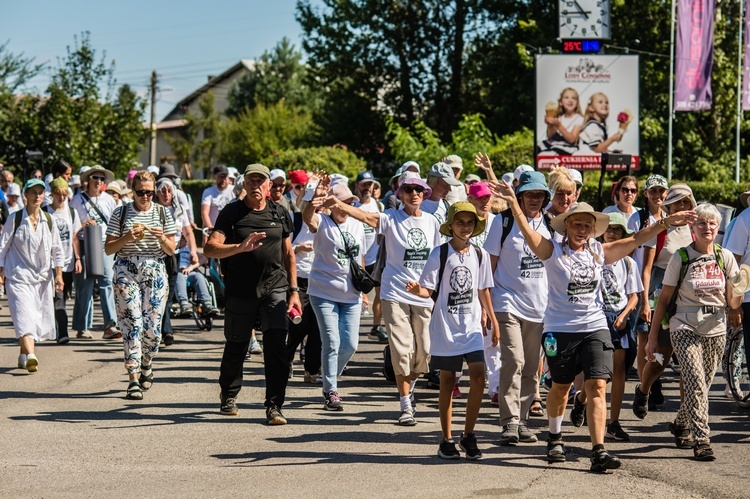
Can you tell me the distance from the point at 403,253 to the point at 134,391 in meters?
2.91

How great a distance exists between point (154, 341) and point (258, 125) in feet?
181

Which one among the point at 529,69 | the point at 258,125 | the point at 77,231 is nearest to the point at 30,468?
the point at 77,231

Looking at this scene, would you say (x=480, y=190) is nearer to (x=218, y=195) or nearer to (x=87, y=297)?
(x=87, y=297)

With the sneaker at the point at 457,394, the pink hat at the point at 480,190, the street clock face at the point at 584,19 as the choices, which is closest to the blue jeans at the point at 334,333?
the sneaker at the point at 457,394

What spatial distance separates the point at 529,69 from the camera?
42.3 meters

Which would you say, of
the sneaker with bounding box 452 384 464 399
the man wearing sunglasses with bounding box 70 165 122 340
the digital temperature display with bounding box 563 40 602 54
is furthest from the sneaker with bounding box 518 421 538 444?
the digital temperature display with bounding box 563 40 602 54

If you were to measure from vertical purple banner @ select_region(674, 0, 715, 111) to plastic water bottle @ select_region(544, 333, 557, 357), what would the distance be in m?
22.7

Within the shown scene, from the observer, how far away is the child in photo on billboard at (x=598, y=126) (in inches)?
1009

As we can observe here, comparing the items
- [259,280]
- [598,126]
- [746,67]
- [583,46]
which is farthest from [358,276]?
[746,67]

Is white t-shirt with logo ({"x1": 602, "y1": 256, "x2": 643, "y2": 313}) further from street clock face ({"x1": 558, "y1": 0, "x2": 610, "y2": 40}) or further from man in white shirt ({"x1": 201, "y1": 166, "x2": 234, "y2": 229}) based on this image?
street clock face ({"x1": 558, "y1": 0, "x2": 610, "y2": 40})

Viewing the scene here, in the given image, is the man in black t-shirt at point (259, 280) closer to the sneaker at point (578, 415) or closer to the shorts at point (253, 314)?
the shorts at point (253, 314)

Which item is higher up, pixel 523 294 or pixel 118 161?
pixel 118 161

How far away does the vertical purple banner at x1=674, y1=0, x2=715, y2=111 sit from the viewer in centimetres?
2886

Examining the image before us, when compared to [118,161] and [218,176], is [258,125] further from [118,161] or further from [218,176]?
[218,176]
